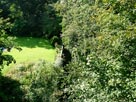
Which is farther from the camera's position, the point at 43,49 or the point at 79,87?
the point at 43,49

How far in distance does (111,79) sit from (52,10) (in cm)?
3694

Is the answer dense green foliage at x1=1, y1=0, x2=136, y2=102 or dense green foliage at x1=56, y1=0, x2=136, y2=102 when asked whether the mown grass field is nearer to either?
dense green foliage at x1=1, y1=0, x2=136, y2=102

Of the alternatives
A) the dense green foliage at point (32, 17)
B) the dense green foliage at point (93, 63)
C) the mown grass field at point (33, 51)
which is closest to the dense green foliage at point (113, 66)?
the dense green foliage at point (93, 63)

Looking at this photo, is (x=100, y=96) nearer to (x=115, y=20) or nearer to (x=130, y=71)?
(x=130, y=71)

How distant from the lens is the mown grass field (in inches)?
1498

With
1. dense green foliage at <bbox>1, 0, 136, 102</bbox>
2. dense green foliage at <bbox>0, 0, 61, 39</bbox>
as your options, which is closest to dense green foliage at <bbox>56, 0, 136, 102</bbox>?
dense green foliage at <bbox>1, 0, 136, 102</bbox>

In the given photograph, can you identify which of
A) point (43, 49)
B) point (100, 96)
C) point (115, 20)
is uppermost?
point (115, 20)

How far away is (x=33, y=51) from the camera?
41.8 metres

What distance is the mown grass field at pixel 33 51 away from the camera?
125 feet

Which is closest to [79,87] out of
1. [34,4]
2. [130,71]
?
[130,71]

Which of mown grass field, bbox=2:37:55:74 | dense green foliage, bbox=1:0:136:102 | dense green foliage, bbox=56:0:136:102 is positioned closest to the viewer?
dense green foliage, bbox=56:0:136:102

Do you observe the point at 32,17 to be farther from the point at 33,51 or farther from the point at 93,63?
the point at 93,63

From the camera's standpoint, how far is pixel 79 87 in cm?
1206

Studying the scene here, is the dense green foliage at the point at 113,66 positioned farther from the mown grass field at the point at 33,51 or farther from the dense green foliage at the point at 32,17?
the dense green foliage at the point at 32,17
